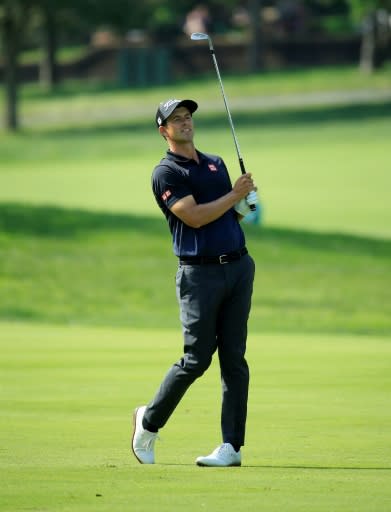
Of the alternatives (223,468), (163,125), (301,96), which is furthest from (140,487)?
(301,96)

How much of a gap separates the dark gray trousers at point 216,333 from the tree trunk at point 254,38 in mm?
56379

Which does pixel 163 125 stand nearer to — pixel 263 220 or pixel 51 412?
pixel 51 412

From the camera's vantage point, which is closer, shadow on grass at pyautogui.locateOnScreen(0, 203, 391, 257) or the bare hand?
the bare hand

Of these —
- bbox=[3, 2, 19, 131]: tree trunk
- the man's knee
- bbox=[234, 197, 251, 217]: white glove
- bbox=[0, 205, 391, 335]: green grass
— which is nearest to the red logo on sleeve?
bbox=[234, 197, 251, 217]: white glove

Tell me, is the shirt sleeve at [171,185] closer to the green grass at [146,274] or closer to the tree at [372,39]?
the green grass at [146,274]

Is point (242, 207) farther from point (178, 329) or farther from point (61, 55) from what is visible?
point (61, 55)

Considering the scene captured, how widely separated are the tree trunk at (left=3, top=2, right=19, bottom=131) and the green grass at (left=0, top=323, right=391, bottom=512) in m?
37.3

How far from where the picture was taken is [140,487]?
5.64 meters

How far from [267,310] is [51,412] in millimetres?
9545

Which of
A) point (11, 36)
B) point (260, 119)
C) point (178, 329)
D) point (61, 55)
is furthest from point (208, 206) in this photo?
point (61, 55)

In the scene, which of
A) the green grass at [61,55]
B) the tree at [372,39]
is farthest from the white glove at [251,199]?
the green grass at [61,55]

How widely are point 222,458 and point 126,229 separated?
15526mm

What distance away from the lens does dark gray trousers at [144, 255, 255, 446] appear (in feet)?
21.6

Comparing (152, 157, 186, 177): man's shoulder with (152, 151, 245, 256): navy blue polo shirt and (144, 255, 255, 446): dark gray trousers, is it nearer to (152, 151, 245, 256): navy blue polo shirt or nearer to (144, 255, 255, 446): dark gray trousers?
(152, 151, 245, 256): navy blue polo shirt
